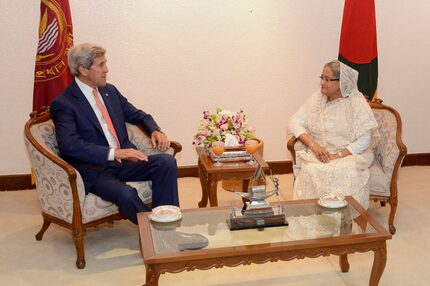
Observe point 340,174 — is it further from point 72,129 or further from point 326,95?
point 72,129

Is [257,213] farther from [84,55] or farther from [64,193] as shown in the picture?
[84,55]

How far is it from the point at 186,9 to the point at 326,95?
170cm

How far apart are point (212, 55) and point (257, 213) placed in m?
2.61

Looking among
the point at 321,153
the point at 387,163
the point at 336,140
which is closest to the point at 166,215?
the point at 321,153

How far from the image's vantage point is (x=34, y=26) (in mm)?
5805

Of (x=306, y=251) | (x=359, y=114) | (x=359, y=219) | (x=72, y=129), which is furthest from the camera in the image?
(x=359, y=114)

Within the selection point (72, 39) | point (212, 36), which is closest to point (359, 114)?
point (212, 36)

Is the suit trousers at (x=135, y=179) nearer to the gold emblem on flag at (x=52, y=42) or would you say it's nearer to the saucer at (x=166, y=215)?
the saucer at (x=166, y=215)

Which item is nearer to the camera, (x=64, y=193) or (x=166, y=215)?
(x=166, y=215)

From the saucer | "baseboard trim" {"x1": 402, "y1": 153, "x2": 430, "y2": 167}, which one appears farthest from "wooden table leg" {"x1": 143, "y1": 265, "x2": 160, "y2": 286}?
"baseboard trim" {"x1": 402, "y1": 153, "x2": 430, "y2": 167}

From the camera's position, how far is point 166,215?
3924mm

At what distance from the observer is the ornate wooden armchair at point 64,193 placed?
4.44 meters

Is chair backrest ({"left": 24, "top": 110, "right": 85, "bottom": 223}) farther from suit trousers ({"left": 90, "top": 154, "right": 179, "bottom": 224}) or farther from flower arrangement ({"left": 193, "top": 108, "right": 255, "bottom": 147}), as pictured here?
flower arrangement ({"left": 193, "top": 108, "right": 255, "bottom": 147})

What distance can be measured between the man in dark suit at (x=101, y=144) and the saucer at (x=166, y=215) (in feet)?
1.90
